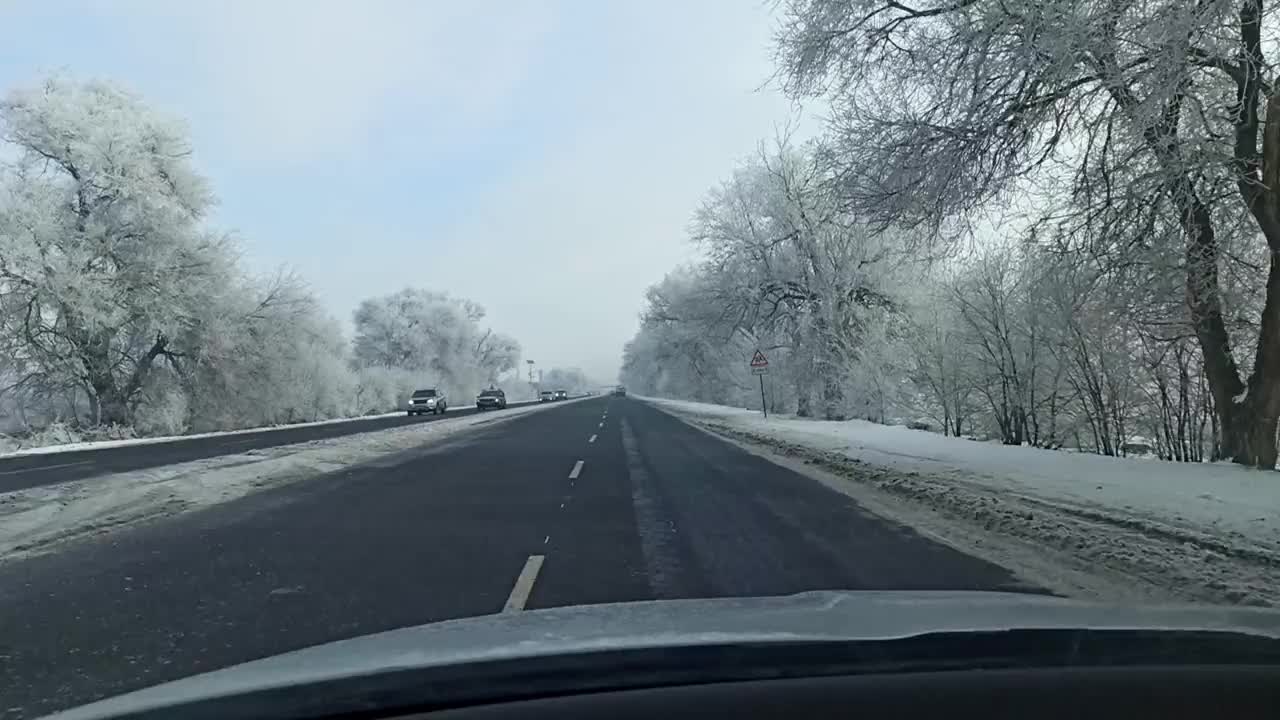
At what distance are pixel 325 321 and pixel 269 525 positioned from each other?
48.9 meters

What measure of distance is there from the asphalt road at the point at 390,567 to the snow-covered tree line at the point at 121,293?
22105 millimetres

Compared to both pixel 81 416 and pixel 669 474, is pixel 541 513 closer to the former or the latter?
pixel 669 474

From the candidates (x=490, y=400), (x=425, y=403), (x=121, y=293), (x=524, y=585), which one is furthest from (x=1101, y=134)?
(x=490, y=400)

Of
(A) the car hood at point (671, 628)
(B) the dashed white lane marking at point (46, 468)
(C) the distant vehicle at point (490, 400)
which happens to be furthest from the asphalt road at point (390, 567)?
(C) the distant vehicle at point (490, 400)

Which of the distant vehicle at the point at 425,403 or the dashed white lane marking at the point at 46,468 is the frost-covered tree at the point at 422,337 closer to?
the distant vehicle at the point at 425,403

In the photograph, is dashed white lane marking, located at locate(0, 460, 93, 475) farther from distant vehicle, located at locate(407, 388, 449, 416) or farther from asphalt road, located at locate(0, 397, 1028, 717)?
distant vehicle, located at locate(407, 388, 449, 416)

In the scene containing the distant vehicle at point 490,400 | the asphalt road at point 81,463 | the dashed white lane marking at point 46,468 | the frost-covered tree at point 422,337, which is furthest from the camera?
the frost-covered tree at point 422,337

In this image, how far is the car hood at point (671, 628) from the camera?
2336 millimetres

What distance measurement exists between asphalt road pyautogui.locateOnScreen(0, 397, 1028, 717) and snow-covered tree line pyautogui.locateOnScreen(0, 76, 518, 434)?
22.1 m

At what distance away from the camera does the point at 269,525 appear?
344 inches

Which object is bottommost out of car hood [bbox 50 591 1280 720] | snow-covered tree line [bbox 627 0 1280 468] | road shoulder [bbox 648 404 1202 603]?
road shoulder [bbox 648 404 1202 603]

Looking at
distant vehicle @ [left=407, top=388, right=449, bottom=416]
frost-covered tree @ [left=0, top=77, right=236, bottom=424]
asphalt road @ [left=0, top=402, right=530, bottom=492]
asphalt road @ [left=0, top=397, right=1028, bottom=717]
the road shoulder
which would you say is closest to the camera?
asphalt road @ [left=0, top=397, right=1028, bottom=717]

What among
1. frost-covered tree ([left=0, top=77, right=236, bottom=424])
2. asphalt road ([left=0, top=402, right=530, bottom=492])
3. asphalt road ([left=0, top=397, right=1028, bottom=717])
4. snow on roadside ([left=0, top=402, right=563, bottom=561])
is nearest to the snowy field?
asphalt road ([left=0, top=397, right=1028, bottom=717])

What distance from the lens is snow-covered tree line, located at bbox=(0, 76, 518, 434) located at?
27.6 metres
